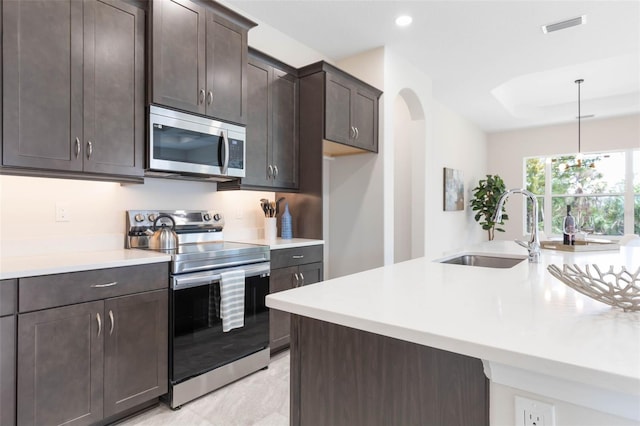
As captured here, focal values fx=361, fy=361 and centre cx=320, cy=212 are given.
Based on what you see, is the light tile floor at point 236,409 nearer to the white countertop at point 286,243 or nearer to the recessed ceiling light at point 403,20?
the white countertop at point 286,243

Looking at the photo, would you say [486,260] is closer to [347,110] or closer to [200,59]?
[347,110]

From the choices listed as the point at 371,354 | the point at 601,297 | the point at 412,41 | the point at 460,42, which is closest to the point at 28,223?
the point at 371,354

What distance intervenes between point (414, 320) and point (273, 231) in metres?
2.50

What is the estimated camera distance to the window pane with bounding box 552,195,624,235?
6.37m

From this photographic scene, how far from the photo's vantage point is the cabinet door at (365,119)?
3.51m

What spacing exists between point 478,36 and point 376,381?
12.0 feet

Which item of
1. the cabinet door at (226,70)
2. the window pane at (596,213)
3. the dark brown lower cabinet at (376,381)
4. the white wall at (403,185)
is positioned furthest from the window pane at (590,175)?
the dark brown lower cabinet at (376,381)

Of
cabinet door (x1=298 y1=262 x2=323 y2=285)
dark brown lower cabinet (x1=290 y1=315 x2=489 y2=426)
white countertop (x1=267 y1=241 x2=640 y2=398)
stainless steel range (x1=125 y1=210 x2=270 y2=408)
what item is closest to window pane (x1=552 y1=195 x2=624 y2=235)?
cabinet door (x1=298 y1=262 x2=323 y2=285)

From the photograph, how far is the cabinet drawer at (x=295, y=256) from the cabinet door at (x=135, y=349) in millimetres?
946

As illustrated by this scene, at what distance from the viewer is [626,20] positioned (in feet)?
10.9

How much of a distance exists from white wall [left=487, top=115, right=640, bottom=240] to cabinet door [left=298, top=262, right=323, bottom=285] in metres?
5.60

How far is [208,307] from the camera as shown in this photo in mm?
2295

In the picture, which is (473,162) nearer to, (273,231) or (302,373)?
(273,231)

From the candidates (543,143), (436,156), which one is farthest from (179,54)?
(543,143)
